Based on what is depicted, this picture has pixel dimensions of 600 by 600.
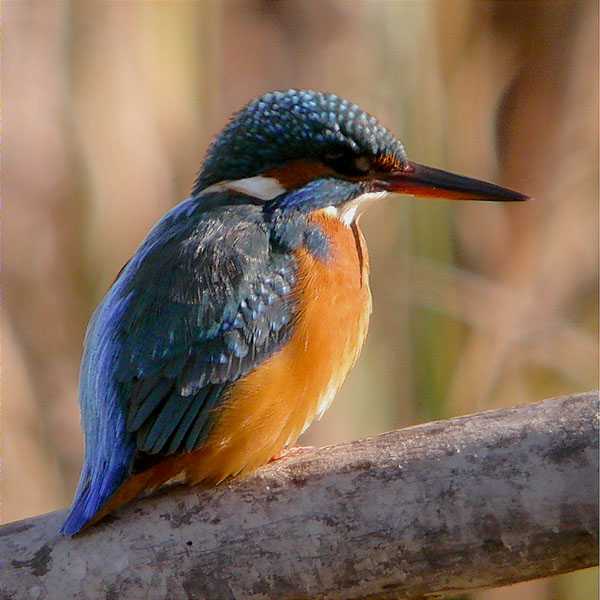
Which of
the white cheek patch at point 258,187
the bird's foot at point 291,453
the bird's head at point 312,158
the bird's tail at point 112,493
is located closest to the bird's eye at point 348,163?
the bird's head at point 312,158

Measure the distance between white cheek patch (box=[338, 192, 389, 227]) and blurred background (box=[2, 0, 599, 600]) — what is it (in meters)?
0.54

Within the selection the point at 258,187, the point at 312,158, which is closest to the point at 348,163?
the point at 312,158

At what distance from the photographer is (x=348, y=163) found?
2.18 metres

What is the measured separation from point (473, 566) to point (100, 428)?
68 centimetres

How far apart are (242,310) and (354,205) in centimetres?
37

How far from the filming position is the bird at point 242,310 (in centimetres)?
191

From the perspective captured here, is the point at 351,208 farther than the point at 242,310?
Yes

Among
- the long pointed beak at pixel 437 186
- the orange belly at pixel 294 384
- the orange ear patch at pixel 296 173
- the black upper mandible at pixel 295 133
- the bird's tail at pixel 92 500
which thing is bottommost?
the bird's tail at pixel 92 500

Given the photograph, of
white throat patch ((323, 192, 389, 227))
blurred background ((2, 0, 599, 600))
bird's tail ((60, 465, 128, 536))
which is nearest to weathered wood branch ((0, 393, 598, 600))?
bird's tail ((60, 465, 128, 536))

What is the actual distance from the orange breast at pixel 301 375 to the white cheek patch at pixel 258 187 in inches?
3.6

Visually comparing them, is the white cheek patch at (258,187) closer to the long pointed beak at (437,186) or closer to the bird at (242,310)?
the bird at (242,310)

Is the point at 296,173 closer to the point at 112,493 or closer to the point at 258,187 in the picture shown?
the point at 258,187

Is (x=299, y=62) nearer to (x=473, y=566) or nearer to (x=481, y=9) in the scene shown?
(x=481, y=9)

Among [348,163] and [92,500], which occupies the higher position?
[348,163]
